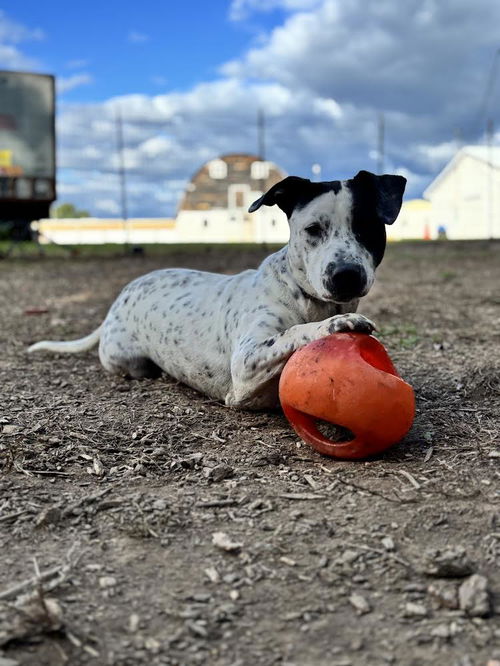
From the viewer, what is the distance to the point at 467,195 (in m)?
34.0

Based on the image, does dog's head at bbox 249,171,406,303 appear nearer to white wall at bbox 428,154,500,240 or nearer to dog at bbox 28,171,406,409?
dog at bbox 28,171,406,409

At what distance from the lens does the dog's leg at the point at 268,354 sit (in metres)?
3.27

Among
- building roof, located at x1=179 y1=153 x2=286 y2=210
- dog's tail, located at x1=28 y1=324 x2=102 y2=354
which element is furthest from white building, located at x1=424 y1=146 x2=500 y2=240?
dog's tail, located at x1=28 y1=324 x2=102 y2=354

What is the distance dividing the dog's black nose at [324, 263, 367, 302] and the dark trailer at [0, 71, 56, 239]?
56.2 ft

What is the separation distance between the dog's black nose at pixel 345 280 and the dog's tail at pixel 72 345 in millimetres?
2749

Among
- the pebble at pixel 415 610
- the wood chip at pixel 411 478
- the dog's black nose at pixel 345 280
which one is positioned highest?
the dog's black nose at pixel 345 280

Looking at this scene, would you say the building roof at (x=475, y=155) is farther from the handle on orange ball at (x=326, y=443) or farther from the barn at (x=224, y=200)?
the handle on orange ball at (x=326, y=443)

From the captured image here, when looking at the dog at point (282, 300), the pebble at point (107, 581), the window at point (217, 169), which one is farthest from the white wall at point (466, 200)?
the pebble at point (107, 581)

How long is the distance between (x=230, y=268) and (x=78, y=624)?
38.5ft

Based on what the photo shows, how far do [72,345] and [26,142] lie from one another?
14838 mm

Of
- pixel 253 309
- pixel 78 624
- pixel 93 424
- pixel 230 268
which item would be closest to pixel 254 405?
pixel 253 309

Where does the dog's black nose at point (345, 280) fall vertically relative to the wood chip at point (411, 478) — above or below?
above

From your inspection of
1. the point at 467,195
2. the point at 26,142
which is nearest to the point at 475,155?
the point at 467,195

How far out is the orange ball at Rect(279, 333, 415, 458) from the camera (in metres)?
3.03
